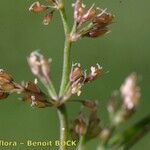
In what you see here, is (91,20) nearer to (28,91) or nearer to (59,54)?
(28,91)

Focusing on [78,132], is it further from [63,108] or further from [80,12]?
[80,12]

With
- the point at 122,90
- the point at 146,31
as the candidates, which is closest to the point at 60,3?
the point at 122,90

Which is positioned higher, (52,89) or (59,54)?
(52,89)

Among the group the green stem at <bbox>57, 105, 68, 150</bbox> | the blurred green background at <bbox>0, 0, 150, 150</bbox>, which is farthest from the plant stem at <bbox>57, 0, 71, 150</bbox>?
the blurred green background at <bbox>0, 0, 150, 150</bbox>

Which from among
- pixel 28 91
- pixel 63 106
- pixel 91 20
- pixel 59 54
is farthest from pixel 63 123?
pixel 59 54

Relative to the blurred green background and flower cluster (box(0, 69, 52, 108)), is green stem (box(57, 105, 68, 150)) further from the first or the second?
the blurred green background

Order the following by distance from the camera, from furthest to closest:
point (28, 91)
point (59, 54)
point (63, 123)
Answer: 1. point (59, 54)
2. point (28, 91)
3. point (63, 123)

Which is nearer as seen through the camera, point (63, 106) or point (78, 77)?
point (63, 106)

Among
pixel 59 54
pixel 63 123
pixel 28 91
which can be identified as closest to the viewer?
pixel 63 123

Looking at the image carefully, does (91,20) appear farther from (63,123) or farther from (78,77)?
(63,123)
